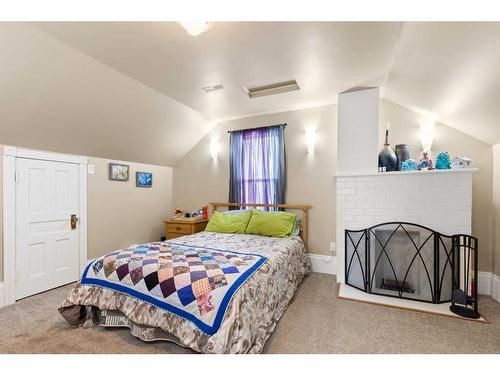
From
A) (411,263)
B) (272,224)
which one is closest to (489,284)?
(411,263)

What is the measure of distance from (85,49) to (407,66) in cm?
283

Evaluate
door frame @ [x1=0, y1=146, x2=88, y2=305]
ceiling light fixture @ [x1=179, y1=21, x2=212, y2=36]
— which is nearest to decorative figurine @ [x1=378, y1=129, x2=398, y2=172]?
ceiling light fixture @ [x1=179, y1=21, x2=212, y2=36]

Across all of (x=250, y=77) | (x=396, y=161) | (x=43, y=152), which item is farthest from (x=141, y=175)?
(x=396, y=161)

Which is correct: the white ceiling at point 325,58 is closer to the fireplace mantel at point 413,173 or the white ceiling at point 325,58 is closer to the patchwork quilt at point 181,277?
the fireplace mantel at point 413,173

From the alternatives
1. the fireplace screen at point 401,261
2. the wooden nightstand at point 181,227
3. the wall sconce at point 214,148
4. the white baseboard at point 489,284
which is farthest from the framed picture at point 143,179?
the white baseboard at point 489,284

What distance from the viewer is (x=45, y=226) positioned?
280 centimetres

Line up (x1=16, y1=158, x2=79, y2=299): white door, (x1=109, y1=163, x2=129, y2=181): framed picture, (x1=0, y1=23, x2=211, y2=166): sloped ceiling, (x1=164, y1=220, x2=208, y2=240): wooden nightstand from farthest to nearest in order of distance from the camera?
(x1=164, y1=220, x2=208, y2=240): wooden nightstand → (x1=109, y1=163, x2=129, y2=181): framed picture → (x1=16, y1=158, x2=79, y2=299): white door → (x1=0, y1=23, x2=211, y2=166): sloped ceiling

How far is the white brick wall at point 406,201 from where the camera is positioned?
2.41m

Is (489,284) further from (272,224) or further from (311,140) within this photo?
(311,140)

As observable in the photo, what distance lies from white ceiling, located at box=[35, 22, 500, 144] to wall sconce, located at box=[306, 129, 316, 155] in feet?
2.22

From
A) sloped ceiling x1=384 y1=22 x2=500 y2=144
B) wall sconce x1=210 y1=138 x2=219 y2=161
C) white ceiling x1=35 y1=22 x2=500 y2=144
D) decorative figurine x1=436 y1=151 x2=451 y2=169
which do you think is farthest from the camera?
wall sconce x1=210 y1=138 x2=219 y2=161

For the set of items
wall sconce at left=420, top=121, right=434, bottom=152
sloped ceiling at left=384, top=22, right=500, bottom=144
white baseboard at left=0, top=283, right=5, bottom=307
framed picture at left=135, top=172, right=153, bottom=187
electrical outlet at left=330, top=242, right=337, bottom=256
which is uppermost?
→ sloped ceiling at left=384, top=22, right=500, bottom=144

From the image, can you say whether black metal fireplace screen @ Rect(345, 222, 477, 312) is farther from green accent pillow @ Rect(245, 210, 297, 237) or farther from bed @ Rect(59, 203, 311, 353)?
bed @ Rect(59, 203, 311, 353)

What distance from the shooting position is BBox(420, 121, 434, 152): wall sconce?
2.87 m
